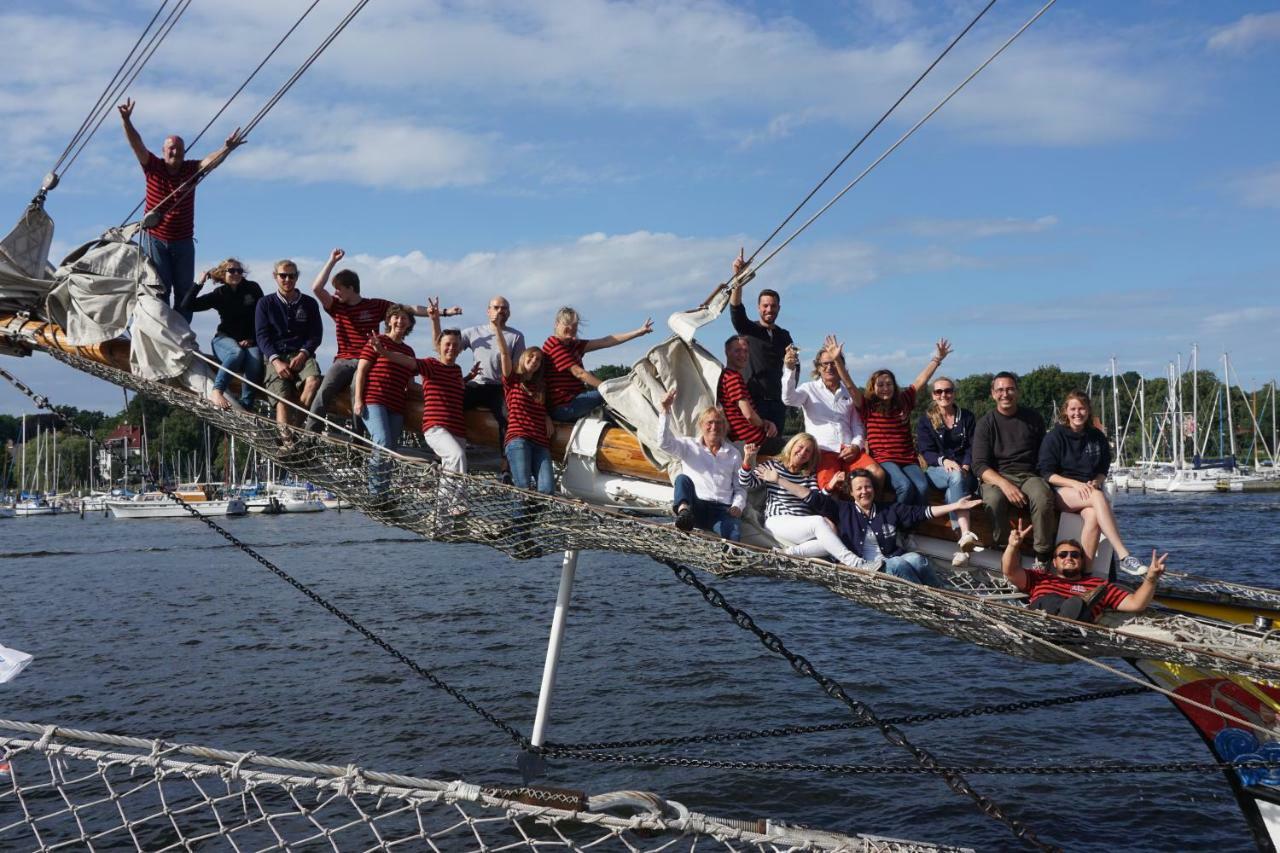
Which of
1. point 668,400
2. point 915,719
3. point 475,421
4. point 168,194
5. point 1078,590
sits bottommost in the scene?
point 915,719

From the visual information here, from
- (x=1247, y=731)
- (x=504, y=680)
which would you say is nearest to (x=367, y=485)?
(x=1247, y=731)

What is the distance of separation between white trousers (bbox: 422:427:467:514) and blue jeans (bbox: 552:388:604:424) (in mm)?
696

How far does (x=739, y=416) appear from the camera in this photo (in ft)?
23.9

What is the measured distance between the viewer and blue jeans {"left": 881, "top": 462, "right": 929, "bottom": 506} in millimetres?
7258

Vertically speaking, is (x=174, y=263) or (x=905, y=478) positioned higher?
(x=174, y=263)

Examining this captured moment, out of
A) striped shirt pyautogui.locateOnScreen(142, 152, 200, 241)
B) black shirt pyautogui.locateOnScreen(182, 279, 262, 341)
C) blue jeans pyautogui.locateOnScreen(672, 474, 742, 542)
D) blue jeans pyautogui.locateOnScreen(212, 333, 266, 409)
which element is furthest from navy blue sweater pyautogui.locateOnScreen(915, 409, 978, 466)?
striped shirt pyautogui.locateOnScreen(142, 152, 200, 241)

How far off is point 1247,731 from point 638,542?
4.13 meters

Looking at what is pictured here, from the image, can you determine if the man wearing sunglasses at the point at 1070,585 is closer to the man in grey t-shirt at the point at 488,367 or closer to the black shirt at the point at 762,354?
the black shirt at the point at 762,354

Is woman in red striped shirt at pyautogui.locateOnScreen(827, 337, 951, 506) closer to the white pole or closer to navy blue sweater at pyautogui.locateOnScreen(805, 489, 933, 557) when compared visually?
navy blue sweater at pyautogui.locateOnScreen(805, 489, 933, 557)

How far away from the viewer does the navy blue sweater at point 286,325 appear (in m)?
7.98

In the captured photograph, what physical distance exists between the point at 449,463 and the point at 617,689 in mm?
9882

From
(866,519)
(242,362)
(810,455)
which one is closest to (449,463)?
(242,362)

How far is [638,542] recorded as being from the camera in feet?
22.3

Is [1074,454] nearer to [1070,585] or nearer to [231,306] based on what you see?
[1070,585]
